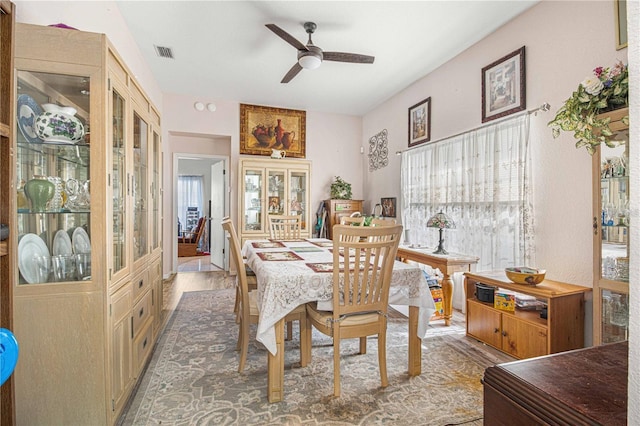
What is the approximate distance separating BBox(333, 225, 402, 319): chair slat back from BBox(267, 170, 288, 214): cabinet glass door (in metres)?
3.28

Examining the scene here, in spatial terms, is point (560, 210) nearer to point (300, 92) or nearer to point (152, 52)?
point (300, 92)

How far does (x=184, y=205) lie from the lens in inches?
367

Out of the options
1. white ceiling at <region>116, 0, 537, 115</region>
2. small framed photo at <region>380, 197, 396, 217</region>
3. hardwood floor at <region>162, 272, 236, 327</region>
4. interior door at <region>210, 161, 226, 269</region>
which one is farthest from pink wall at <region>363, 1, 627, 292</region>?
interior door at <region>210, 161, 226, 269</region>

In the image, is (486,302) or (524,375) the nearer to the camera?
(524,375)

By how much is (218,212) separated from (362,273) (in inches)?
180

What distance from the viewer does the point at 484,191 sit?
315cm

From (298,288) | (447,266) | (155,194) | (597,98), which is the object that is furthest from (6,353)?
(447,266)

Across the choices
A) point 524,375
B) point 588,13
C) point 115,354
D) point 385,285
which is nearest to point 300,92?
point 588,13

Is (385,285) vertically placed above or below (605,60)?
below

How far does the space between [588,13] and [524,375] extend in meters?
2.85

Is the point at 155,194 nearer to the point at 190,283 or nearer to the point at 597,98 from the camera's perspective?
the point at 190,283

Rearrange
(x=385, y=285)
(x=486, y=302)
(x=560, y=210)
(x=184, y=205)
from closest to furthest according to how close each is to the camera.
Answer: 1. (x=385, y=285)
2. (x=560, y=210)
3. (x=486, y=302)
4. (x=184, y=205)

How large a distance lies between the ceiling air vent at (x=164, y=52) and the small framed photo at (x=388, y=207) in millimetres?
3502

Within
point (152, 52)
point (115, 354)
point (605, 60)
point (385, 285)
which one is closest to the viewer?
point (115, 354)
